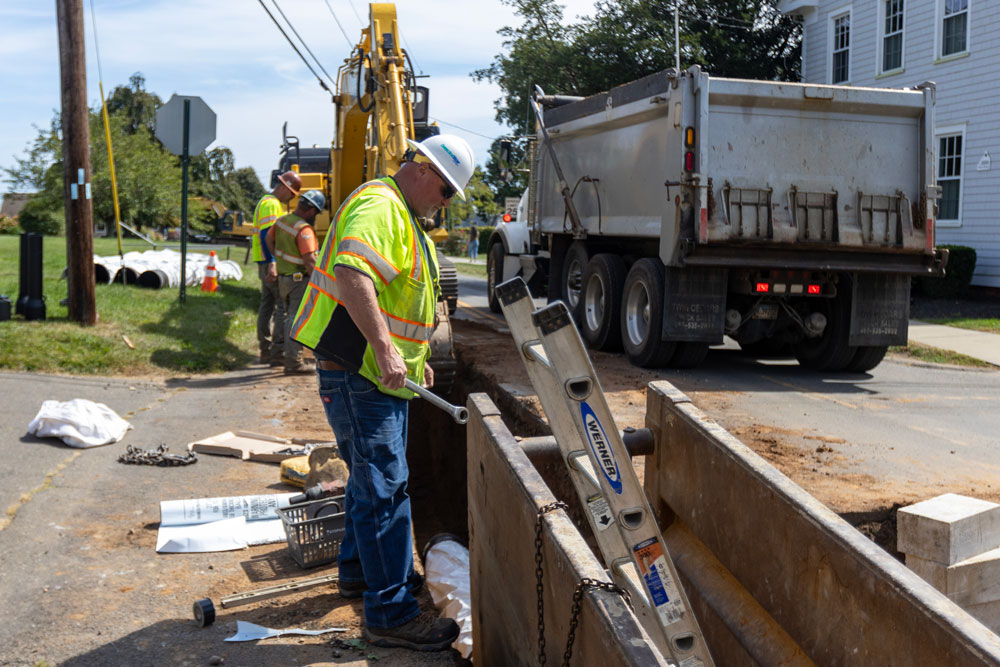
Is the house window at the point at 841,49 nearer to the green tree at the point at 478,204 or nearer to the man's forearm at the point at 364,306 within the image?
the man's forearm at the point at 364,306

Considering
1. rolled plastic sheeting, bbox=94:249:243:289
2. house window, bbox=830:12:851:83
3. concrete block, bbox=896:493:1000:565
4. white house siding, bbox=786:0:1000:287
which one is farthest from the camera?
house window, bbox=830:12:851:83

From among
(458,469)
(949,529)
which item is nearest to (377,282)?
(949,529)

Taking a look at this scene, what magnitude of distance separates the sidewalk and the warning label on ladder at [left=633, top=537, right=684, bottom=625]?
1033cm

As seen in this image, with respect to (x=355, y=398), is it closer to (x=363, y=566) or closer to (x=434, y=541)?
(x=363, y=566)

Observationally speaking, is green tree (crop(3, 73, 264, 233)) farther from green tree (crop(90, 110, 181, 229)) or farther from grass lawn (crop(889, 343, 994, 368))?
grass lawn (crop(889, 343, 994, 368))

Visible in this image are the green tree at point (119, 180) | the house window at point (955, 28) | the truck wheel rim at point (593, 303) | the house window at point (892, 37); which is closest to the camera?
the truck wheel rim at point (593, 303)

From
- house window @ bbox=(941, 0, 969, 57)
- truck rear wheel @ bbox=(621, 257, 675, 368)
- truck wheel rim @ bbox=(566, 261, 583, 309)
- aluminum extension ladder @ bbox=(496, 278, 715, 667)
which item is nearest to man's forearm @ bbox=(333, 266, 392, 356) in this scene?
aluminum extension ladder @ bbox=(496, 278, 715, 667)

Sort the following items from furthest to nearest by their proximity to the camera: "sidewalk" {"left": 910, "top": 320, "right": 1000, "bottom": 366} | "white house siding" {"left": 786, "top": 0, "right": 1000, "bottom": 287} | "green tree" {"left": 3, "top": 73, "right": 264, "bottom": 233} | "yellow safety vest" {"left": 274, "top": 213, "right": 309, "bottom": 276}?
"green tree" {"left": 3, "top": 73, "right": 264, "bottom": 233} < "white house siding" {"left": 786, "top": 0, "right": 1000, "bottom": 287} < "sidewalk" {"left": 910, "top": 320, "right": 1000, "bottom": 366} < "yellow safety vest" {"left": 274, "top": 213, "right": 309, "bottom": 276}

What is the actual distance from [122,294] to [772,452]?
10.5 meters

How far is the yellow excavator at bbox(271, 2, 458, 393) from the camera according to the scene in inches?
428

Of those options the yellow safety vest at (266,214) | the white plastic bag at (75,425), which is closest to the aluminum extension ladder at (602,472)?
the white plastic bag at (75,425)

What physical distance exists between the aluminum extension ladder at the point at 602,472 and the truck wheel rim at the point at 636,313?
7449 millimetres

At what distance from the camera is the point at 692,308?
392 inches

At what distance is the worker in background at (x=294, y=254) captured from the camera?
32.8 feet
